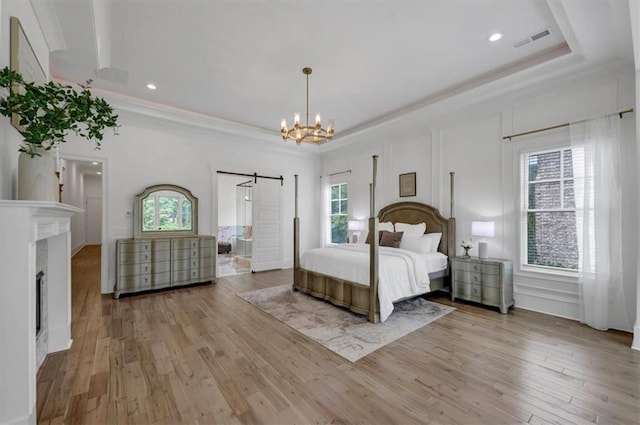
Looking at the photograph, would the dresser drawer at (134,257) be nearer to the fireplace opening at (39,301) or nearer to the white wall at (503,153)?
the fireplace opening at (39,301)

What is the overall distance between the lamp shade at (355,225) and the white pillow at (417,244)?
59.8 inches

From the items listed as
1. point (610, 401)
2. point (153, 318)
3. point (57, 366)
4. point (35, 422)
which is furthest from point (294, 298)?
point (610, 401)

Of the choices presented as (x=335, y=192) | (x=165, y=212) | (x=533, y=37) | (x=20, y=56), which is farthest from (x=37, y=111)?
(x=335, y=192)

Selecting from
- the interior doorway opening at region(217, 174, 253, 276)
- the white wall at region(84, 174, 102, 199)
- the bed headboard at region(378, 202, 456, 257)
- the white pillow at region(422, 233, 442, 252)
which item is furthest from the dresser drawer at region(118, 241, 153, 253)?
the white wall at region(84, 174, 102, 199)

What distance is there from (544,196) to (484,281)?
1.40 m

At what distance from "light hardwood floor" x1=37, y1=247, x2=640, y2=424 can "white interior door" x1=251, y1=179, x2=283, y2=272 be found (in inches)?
116

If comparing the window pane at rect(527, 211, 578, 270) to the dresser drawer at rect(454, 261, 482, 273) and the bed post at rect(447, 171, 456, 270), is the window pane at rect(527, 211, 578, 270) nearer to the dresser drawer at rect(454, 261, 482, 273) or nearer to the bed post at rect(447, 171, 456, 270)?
the dresser drawer at rect(454, 261, 482, 273)

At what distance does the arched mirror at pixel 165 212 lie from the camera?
4824 mm

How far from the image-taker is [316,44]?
10.0 feet

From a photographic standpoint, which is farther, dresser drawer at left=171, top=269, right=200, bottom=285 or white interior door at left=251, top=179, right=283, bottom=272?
white interior door at left=251, top=179, right=283, bottom=272

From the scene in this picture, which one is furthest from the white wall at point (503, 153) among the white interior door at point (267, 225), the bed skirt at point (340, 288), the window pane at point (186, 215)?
the window pane at point (186, 215)

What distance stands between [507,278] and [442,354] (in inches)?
73.1

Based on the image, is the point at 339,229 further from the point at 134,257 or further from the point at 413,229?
the point at 134,257

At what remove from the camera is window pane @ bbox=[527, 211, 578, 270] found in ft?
11.6
